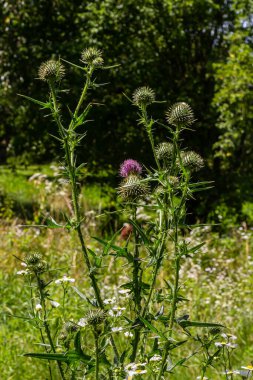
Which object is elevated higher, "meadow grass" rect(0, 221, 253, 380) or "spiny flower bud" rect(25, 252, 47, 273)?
"spiny flower bud" rect(25, 252, 47, 273)

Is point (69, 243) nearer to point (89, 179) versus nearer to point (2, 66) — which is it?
point (89, 179)

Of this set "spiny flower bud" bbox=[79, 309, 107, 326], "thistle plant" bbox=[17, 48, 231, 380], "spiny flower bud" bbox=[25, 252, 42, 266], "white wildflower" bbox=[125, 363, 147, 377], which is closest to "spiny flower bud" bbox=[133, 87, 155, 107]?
"thistle plant" bbox=[17, 48, 231, 380]

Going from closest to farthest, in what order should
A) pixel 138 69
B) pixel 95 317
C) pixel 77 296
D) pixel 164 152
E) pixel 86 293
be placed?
1. pixel 95 317
2. pixel 164 152
3. pixel 77 296
4. pixel 86 293
5. pixel 138 69

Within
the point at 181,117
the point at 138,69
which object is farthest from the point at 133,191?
the point at 138,69

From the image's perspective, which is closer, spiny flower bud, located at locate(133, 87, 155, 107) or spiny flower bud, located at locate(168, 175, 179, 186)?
spiny flower bud, located at locate(168, 175, 179, 186)

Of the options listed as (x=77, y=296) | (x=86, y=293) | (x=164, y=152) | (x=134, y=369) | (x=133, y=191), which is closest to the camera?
(x=134, y=369)

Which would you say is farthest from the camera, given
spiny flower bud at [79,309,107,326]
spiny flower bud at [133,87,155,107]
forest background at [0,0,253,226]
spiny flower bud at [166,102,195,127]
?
forest background at [0,0,253,226]

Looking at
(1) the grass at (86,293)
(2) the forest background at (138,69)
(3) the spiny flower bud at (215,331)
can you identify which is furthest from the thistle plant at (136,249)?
(2) the forest background at (138,69)

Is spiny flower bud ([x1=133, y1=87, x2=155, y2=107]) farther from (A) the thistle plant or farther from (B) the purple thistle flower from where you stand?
(B) the purple thistle flower

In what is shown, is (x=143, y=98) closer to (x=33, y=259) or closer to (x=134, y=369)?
(x=33, y=259)

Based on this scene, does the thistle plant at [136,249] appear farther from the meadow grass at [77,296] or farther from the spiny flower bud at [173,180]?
the meadow grass at [77,296]

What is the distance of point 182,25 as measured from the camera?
841cm

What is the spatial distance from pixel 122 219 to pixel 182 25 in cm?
282

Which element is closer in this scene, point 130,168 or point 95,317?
point 95,317
